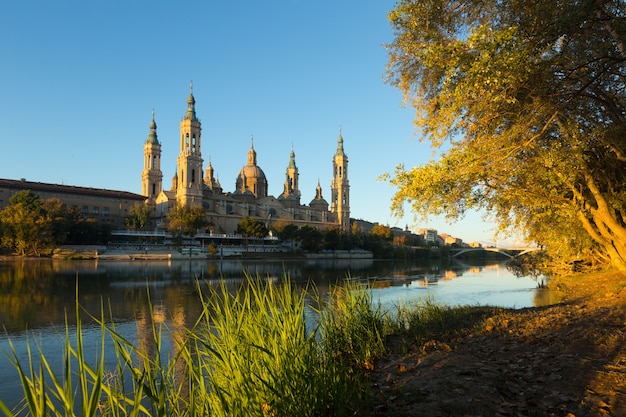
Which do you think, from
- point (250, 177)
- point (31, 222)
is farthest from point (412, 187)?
point (250, 177)

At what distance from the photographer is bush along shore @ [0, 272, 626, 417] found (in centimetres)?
361

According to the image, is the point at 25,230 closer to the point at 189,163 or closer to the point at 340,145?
the point at 189,163

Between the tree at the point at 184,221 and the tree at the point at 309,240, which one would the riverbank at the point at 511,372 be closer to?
the tree at the point at 184,221

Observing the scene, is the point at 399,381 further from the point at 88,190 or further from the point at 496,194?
the point at 88,190

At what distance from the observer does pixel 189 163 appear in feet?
334

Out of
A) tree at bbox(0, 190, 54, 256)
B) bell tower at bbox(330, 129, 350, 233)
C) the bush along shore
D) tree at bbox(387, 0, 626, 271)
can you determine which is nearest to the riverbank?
the bush along shore

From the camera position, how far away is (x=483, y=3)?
977 cm

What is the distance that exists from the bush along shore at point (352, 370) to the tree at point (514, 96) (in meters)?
3.60

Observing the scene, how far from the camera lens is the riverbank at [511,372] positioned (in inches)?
191

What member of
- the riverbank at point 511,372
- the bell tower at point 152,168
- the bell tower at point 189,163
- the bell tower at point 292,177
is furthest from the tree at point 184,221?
the riverbank at point 511,372

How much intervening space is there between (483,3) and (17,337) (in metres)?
14.4

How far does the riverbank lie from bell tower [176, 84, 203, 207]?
313 ft

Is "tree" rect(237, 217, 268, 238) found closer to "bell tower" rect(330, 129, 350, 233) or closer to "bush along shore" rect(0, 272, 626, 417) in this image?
"bell tower" rect(330, 129, 350, 233)

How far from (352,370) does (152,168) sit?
11369 cm
